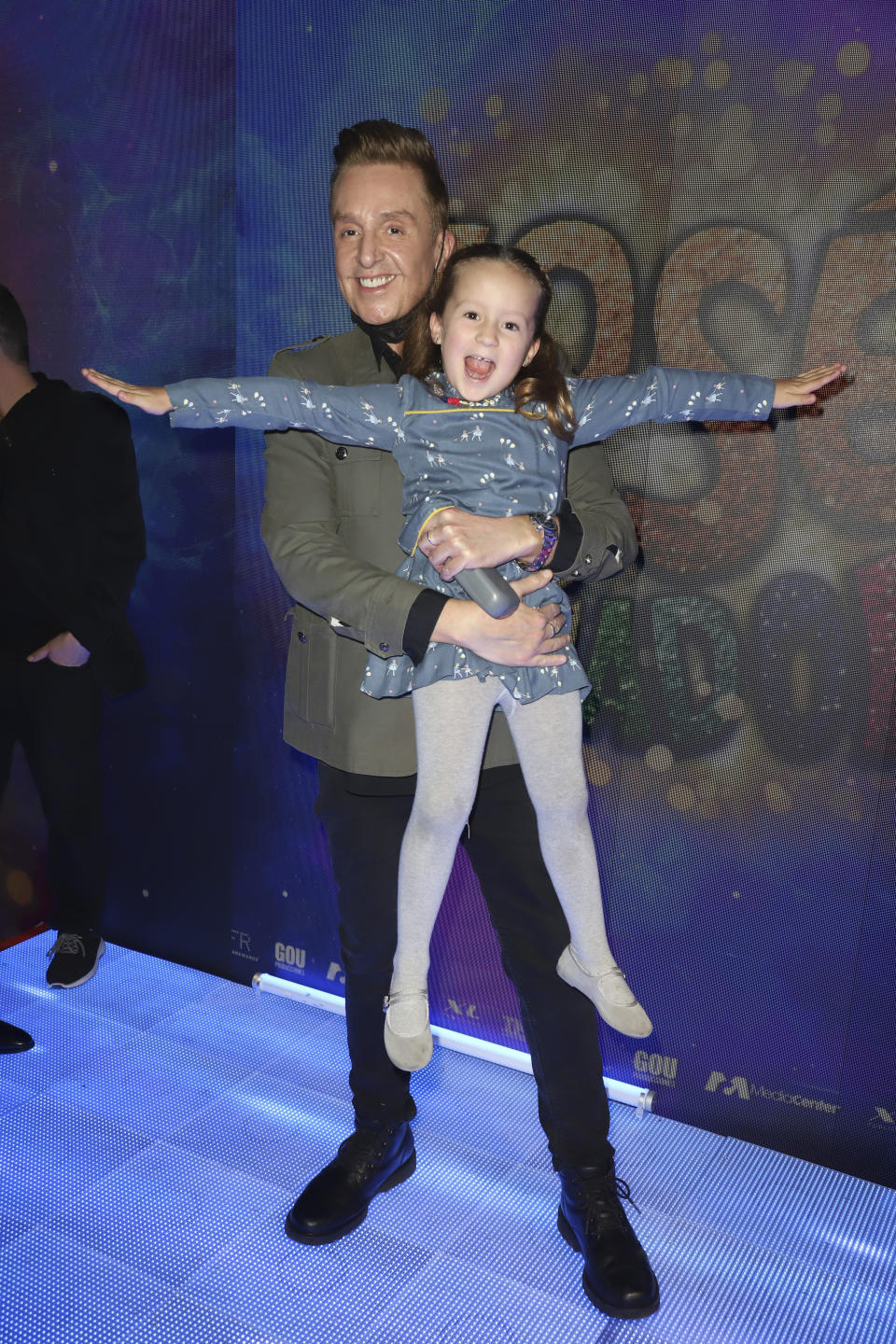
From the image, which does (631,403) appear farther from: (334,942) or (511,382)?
(334,942)

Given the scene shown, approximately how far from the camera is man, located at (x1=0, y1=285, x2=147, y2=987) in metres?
2.96

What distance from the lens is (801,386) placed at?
75.5 inches

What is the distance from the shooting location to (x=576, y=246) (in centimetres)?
236

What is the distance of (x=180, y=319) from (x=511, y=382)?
1.45 m

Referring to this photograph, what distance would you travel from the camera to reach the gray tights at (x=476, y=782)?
1.81 m

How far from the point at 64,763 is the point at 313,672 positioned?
1488 millimetres

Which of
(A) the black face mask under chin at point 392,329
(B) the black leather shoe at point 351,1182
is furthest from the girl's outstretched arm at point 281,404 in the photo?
(B) the black leather shoe at point 351,1182

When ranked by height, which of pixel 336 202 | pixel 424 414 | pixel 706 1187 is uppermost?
pixel 336 202

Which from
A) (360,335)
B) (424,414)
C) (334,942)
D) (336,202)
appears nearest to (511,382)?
(424,414)

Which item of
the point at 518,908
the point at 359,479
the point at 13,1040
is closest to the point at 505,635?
the point at 359,479

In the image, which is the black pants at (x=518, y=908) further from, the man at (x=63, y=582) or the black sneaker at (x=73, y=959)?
the black sneaker at (x=73, y=959)

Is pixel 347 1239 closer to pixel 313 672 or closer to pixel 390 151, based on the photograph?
pixel 313 672

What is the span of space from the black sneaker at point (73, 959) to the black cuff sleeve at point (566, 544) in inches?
84.7

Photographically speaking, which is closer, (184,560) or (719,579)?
(719,579)
